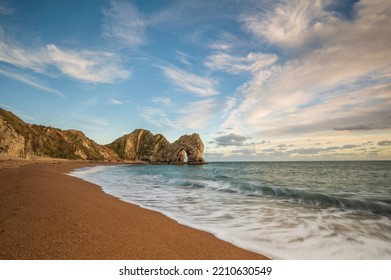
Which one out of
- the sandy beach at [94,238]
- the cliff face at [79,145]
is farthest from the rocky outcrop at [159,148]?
the sandy beach at [94,238]

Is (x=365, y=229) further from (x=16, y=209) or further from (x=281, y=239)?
(x=16, y=209)

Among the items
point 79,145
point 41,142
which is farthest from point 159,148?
point 41,142

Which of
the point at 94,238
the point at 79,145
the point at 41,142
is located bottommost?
the point at 94,238

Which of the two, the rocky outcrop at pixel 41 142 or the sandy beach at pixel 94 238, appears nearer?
the sandy beach at pixel 94 238

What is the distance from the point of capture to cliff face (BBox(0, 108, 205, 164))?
162ft

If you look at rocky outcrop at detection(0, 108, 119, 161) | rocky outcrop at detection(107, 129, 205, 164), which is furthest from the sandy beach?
rocky outcrop at detection(107, 129, 205, 164)

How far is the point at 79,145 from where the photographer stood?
388 feet

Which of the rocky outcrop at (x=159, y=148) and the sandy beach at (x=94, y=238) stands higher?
the rocky outcrop at (x=159, y=148)

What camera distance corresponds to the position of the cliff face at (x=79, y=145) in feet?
162

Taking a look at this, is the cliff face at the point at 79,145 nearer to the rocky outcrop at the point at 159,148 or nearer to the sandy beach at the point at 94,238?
the rocky outcrop at the point at 159,148

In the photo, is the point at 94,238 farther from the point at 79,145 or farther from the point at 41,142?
the point at 79,145

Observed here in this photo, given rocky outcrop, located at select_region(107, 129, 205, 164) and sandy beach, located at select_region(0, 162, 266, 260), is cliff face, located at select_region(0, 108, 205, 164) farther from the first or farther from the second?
sandy beach, located at select_region(0, 162, 266, 260)

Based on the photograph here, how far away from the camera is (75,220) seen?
17.7 feet
